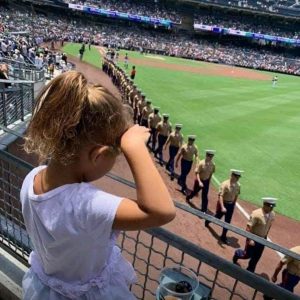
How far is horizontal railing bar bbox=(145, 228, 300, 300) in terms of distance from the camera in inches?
77.9

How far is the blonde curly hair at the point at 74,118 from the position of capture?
1674 mm

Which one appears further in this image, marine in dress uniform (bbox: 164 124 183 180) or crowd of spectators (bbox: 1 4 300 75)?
crowd of spectators (bbox: 1 4 300 75)

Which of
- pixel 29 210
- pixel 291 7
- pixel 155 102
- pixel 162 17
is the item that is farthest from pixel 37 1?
pixel 29 210

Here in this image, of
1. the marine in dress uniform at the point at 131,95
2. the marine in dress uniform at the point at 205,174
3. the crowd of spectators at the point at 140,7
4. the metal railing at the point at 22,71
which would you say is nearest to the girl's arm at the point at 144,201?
the marine in dress uniform at the point at 205,174

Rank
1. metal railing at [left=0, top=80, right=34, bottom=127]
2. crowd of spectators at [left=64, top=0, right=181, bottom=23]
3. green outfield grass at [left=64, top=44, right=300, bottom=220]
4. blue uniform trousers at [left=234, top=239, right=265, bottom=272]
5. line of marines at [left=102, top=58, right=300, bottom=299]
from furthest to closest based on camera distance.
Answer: crowd of spectators at [left=64, top=0, right=181, bottom=23], green outfield grass at [left=64, top=44, right=300, bottom=220], metal railing at [left=0, top=80, right=34, bottom=127], blue uniform trousers at [left=234, top=239, right=265, bottom=272], line of marines at [left=102, top=58, right=300, bottom=299]

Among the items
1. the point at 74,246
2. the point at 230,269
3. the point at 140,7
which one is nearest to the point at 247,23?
the point at 140,7

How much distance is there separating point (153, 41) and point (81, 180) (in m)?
62.3

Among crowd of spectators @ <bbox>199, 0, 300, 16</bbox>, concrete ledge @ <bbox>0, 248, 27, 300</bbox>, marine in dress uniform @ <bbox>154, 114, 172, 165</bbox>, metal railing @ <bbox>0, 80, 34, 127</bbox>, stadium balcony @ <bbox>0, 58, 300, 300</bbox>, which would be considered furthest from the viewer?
crowd of spectators @ <bbox>199, 0, 300, 16</bbox>

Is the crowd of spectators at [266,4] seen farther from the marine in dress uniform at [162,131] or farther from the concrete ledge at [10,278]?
the concrete ledge at [10,278]

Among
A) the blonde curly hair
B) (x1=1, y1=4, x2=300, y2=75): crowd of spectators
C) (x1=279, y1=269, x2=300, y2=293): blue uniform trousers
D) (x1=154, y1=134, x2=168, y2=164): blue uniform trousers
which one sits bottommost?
(x1=1, y1=4, x2=300, y2=75): crowd of spectators

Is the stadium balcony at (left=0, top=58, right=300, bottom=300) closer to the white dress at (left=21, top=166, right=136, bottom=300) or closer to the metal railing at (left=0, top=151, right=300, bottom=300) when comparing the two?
the metal railing at (left=0, top=151, right=300, bottom=300)

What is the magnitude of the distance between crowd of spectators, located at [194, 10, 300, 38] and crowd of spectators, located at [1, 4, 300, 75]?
11.7 feet

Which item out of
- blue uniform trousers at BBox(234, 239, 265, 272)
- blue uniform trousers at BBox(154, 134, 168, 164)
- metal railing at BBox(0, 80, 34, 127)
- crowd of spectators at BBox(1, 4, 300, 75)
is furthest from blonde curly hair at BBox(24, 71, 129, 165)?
crowd of spectators at BBox(1, 4, 300, 75)

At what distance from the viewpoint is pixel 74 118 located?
165 centimetres
